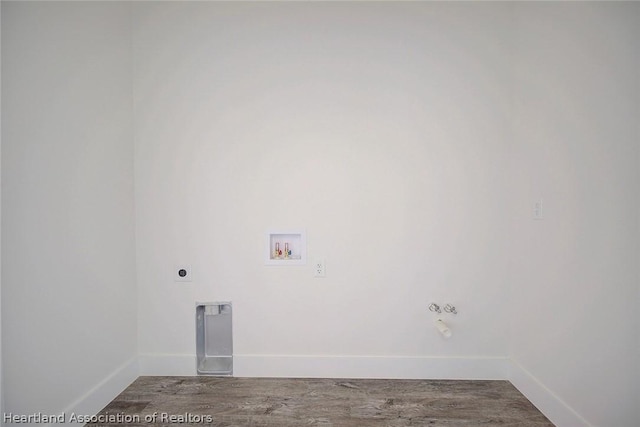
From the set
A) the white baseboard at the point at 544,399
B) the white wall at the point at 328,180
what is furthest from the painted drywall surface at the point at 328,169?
the white baseboard at the point at 544,399

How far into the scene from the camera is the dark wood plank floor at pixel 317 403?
1823mm

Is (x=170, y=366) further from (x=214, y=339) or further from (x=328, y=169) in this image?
(x=328, y=169)

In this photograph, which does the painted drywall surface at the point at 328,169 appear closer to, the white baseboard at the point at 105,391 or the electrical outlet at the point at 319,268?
the electrical outlet at the point at 319,268

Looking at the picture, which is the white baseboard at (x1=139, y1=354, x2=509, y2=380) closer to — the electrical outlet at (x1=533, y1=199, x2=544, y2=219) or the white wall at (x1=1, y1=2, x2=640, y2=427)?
the white wall at (x1=1, y1=2, x2=640, y2=427)

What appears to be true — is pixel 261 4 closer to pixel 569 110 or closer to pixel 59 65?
pixel 59 65

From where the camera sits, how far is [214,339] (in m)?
2.34

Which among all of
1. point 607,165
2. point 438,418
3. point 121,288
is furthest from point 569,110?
point 121,288

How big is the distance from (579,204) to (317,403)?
5.43 feet

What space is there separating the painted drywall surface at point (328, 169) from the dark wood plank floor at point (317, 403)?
20 centimetres

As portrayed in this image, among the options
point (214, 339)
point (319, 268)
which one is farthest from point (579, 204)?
point (214, 339)

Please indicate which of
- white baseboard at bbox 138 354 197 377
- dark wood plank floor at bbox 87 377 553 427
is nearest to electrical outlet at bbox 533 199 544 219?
dark wood plank floor at bbox 87 377 553 427

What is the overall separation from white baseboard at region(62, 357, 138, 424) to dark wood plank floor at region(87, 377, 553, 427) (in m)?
0.04

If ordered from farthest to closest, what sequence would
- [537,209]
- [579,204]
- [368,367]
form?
[368,367]
[537,209]
[579,204]

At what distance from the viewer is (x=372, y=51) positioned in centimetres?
226
